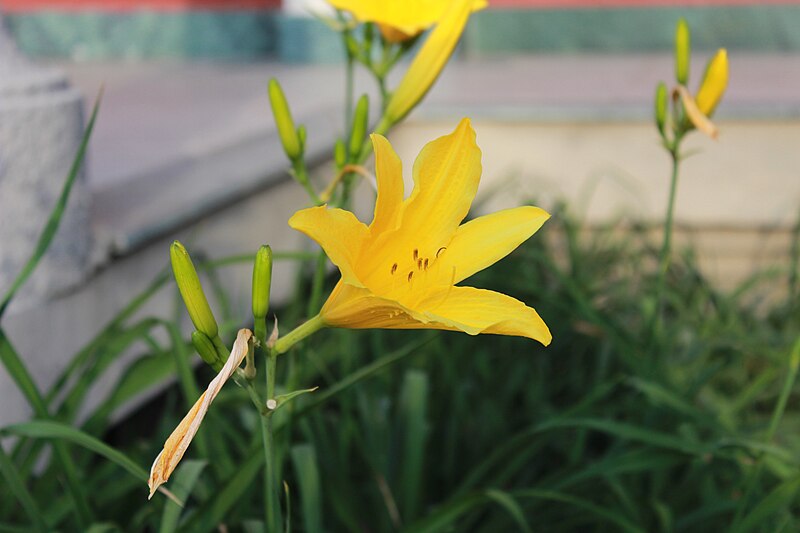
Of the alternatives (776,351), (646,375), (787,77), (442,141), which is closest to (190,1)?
(787,77)

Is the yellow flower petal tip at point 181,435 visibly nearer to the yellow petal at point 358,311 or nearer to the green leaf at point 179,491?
the yellow petal at point 358,311

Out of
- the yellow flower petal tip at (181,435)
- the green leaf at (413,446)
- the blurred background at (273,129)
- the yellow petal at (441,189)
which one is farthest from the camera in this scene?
the blurred background at (273,129)

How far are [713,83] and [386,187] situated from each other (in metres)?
0.47

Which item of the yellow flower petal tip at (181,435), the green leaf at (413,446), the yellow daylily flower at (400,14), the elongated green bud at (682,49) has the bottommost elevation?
the green leaf at (413,446)

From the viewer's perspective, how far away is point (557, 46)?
4652 mm

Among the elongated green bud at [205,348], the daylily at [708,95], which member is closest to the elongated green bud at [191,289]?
the elongated green bud at [205,348]

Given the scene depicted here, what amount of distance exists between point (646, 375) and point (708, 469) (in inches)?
5.3

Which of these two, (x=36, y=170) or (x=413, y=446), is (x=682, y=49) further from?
(x=36, y=170)

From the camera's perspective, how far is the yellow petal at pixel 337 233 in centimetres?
51

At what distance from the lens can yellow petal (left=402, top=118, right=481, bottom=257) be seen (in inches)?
23.5

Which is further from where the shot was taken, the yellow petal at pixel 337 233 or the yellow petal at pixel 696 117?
the yellow petal at pixel 696 117

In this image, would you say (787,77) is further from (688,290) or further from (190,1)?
(190,1)

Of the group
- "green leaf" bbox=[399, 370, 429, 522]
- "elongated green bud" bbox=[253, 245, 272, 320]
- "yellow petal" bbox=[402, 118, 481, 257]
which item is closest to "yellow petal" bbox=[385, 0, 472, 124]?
"yellow petal" bbox=[402, 118, 481, 257]

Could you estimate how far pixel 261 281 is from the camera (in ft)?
1.76
